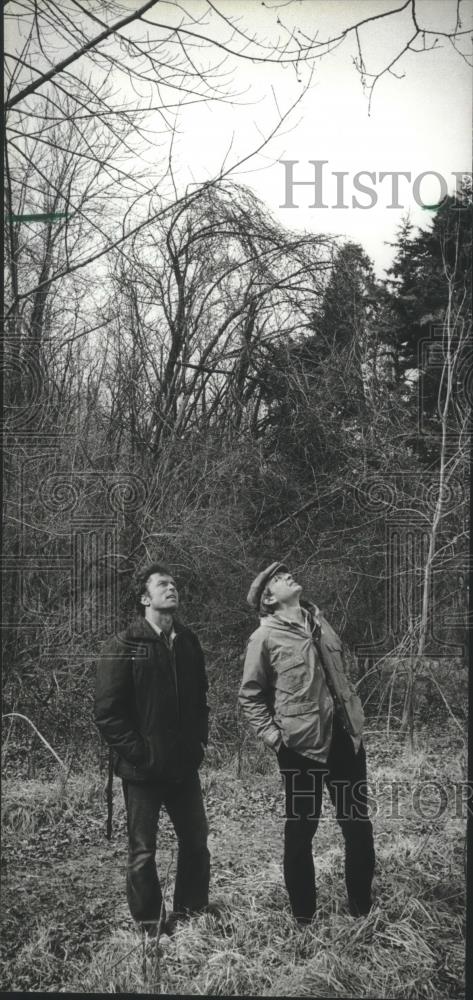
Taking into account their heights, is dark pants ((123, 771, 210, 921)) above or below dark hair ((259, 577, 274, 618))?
below

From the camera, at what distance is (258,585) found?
10.3 feet

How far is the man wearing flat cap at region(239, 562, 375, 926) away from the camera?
2.97 meters

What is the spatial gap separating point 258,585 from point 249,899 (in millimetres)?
1172

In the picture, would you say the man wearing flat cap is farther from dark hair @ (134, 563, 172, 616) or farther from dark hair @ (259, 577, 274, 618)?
dark hair @ (134, 563, 172, 616)

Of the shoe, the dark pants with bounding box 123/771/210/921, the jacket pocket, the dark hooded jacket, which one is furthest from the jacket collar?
the shoe

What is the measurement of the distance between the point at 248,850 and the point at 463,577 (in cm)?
138

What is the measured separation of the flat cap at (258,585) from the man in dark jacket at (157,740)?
0.27 meters

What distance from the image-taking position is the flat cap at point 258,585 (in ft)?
10.2

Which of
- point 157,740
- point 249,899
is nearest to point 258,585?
point 157,740

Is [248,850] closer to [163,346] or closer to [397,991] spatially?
[397,991]

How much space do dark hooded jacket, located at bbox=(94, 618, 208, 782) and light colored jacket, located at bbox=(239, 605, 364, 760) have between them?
0.21m

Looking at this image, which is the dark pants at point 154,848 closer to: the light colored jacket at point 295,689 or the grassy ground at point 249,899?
Answer: the grassy ground at point 249,899

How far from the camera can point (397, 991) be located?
9.52ft

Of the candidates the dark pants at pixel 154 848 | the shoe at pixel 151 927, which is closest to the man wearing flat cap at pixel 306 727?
the dark pants at pixel 154 848
